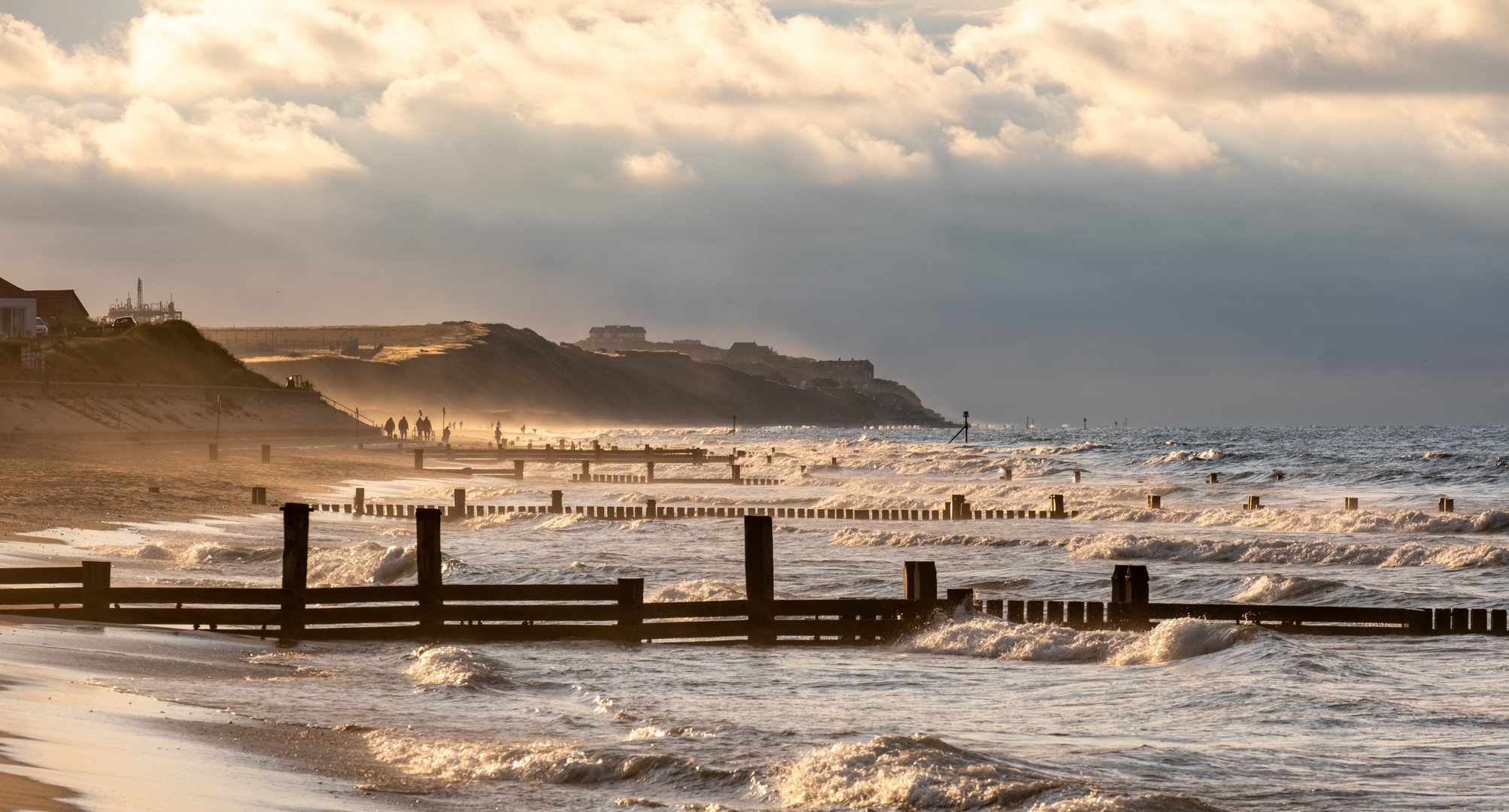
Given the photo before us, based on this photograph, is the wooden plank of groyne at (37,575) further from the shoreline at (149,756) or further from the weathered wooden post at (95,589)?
the shoreline at (149,756)

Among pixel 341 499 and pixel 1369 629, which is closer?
pixel 1369 629

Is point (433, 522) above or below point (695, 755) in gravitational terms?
above

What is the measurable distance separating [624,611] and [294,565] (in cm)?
403

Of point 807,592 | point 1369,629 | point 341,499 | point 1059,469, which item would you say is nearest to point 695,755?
point 1369,629

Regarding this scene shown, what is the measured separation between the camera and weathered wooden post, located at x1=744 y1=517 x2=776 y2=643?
17156 mm

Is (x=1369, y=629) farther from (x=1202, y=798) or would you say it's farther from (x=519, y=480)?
(x=519, y=480)

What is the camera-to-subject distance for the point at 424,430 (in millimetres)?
121375

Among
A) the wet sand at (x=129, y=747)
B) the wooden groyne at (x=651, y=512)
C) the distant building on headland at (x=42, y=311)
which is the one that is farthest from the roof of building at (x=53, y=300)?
the wet sand at (x=129, y=747)

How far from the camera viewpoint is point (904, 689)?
13539mm

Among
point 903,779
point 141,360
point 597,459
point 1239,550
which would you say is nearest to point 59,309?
point 141,360

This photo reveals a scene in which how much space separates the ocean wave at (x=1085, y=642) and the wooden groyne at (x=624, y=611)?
58 centimetres

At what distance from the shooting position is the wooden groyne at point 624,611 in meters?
Result: 16.0

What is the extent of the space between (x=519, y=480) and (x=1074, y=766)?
50.4m

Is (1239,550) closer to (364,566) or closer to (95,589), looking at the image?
(364,566)
